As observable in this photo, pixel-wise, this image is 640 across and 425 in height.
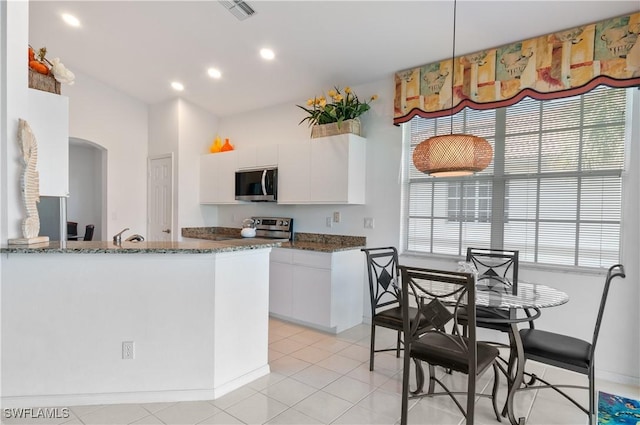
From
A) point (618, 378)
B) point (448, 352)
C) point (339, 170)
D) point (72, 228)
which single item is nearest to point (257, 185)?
point (339, 170)

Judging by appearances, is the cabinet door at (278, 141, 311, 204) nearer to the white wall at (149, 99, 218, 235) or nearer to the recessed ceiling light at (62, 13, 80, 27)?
the white wall at (149, 99, 218, 235)

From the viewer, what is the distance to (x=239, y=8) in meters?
3.07

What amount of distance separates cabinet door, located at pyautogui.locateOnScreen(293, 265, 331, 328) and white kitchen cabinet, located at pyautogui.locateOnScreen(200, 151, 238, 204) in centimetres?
167

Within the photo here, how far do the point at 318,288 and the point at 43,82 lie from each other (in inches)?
115

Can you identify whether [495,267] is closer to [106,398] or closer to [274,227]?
[274,227]

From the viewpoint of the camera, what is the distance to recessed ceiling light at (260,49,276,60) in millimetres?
3650

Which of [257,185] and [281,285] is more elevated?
[257,185]

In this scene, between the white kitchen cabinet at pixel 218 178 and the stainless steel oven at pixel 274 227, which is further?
the white kitchen cabinet at pixel 218 178

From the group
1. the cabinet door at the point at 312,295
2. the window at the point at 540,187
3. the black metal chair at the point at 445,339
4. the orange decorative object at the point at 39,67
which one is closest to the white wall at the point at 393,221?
the window at the point at 540,187

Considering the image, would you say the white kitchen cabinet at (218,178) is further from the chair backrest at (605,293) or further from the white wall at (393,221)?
the chair backrest at (605,293)

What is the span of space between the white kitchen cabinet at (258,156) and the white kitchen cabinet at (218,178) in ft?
0.47

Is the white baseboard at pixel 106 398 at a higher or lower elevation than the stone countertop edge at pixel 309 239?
lower

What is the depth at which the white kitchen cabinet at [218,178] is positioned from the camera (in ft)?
16.1

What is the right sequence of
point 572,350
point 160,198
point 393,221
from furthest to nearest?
point 160,198, point 393,221, point 572,350
